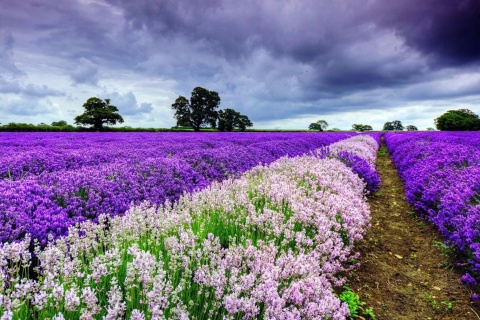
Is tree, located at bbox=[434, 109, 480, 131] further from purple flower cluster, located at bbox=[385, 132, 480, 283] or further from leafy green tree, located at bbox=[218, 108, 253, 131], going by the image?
purple flower cluster, located at bbox=[385, 132, 480, 283]

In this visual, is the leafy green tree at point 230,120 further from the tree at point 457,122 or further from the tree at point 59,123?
the tree at point 457,122

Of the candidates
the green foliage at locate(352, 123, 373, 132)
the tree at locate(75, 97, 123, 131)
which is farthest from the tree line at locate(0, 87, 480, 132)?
the green foliage at locate(352, 123, 373, 132)

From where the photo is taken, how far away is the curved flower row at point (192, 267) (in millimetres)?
1871

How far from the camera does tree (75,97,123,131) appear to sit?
48938mm

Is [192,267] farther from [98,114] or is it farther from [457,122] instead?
[457,122]

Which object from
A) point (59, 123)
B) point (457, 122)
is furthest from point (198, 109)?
point (457, 122)

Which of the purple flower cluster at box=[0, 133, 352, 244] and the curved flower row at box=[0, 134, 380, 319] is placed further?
the purple flower cluster at box=[0, 133, 352, 244]

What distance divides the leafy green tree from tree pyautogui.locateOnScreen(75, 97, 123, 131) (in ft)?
57.4

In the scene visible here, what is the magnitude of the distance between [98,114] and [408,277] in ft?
171

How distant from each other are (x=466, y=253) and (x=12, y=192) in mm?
6785

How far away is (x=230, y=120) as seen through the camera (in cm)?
5738

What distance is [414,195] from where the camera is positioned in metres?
7.76

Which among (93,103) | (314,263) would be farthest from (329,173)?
(93,103)

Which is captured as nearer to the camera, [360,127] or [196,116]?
[196,116]
